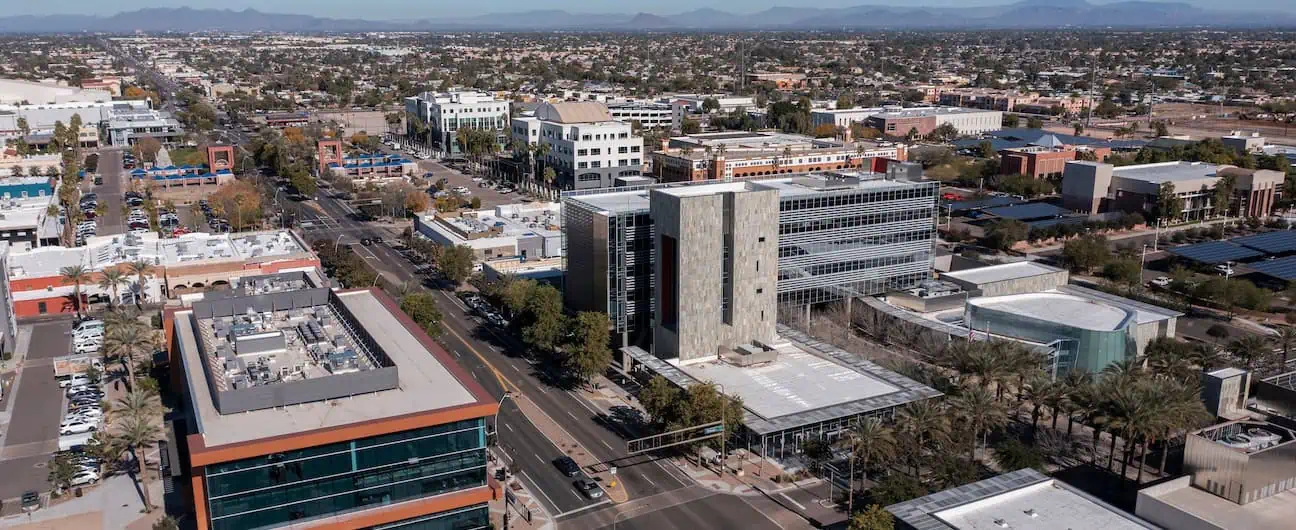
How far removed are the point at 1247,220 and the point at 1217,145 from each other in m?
31.9

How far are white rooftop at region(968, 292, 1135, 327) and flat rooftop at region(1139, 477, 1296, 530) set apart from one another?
63.0 feet

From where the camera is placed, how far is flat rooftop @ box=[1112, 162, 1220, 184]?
108938mm

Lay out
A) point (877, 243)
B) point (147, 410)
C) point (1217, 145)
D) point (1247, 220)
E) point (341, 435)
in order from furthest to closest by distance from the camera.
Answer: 1. point (1217, 145)
2. point (1247, 220)
3. point (877, 243)
4. point (147, 410)
5. point (341, 435)

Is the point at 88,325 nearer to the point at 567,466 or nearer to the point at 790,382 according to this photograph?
the point at 567,466

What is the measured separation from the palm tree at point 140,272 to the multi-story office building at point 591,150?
188 ft

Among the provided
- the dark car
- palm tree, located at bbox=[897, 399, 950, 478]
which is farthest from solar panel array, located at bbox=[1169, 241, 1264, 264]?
the dark car

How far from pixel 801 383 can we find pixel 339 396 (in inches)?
999

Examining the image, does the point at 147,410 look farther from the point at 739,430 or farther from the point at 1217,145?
the point at 1217,145

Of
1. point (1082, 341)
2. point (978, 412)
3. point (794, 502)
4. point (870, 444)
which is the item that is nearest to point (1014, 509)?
point (870, 444)

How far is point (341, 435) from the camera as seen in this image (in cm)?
3756

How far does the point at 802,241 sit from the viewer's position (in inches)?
2618

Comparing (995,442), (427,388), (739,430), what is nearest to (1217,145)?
(995,442)

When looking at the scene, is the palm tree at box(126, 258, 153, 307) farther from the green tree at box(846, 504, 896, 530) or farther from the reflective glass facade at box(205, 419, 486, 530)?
the green tree at box(846, 504, 896, 530)

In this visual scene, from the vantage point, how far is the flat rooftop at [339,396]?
3834cm
